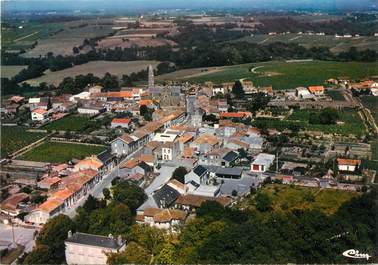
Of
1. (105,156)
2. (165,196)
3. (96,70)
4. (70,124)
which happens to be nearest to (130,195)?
(165,196)

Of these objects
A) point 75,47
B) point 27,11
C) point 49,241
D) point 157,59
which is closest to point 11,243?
point 49,241

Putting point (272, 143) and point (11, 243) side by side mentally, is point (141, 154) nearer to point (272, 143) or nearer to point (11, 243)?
point (272, 143)

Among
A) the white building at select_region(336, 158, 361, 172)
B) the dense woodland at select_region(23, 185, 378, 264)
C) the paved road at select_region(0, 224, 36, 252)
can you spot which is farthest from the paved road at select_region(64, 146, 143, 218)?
the white building at select_region(336, 158, 361, 172)

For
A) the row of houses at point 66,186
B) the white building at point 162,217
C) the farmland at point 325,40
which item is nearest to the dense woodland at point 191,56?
the farmland at point 325,40

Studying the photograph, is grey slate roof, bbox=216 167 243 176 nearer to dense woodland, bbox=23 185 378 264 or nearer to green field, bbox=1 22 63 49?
dense woodland, bbox=23 185 378 264

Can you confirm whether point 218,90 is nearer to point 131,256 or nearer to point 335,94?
point 335,94

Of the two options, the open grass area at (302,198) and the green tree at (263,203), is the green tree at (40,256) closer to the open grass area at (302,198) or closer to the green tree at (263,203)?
the open grass area at (302,198)
